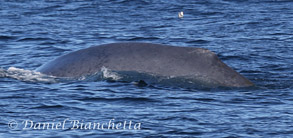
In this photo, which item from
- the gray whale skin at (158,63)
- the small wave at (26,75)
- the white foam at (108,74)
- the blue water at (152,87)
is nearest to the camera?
the blue water at (152,87)

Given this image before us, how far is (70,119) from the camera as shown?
9.51 metres

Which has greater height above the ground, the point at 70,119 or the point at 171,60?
the point at 171,60

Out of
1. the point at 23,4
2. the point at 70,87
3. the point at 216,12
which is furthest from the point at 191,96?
the point at 23,4

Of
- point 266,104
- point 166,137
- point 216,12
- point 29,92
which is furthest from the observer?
point 216,12

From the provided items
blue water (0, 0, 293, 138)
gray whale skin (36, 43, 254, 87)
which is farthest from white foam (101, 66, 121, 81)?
blue water (0, 0, 293, 138)

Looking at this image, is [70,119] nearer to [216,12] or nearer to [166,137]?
[166,137]

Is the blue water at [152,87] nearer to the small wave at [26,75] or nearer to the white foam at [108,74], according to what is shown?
the small wave at [26,75]

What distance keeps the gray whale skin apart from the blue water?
30 centimetres

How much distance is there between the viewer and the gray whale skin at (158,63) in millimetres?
10820

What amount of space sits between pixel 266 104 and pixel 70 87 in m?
3.90

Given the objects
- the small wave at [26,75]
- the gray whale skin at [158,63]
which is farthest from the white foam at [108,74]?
the small wave at [26,75]

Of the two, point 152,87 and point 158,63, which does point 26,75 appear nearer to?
point 152,87

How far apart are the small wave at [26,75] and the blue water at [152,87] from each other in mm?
29

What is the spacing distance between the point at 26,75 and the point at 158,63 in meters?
3.65
